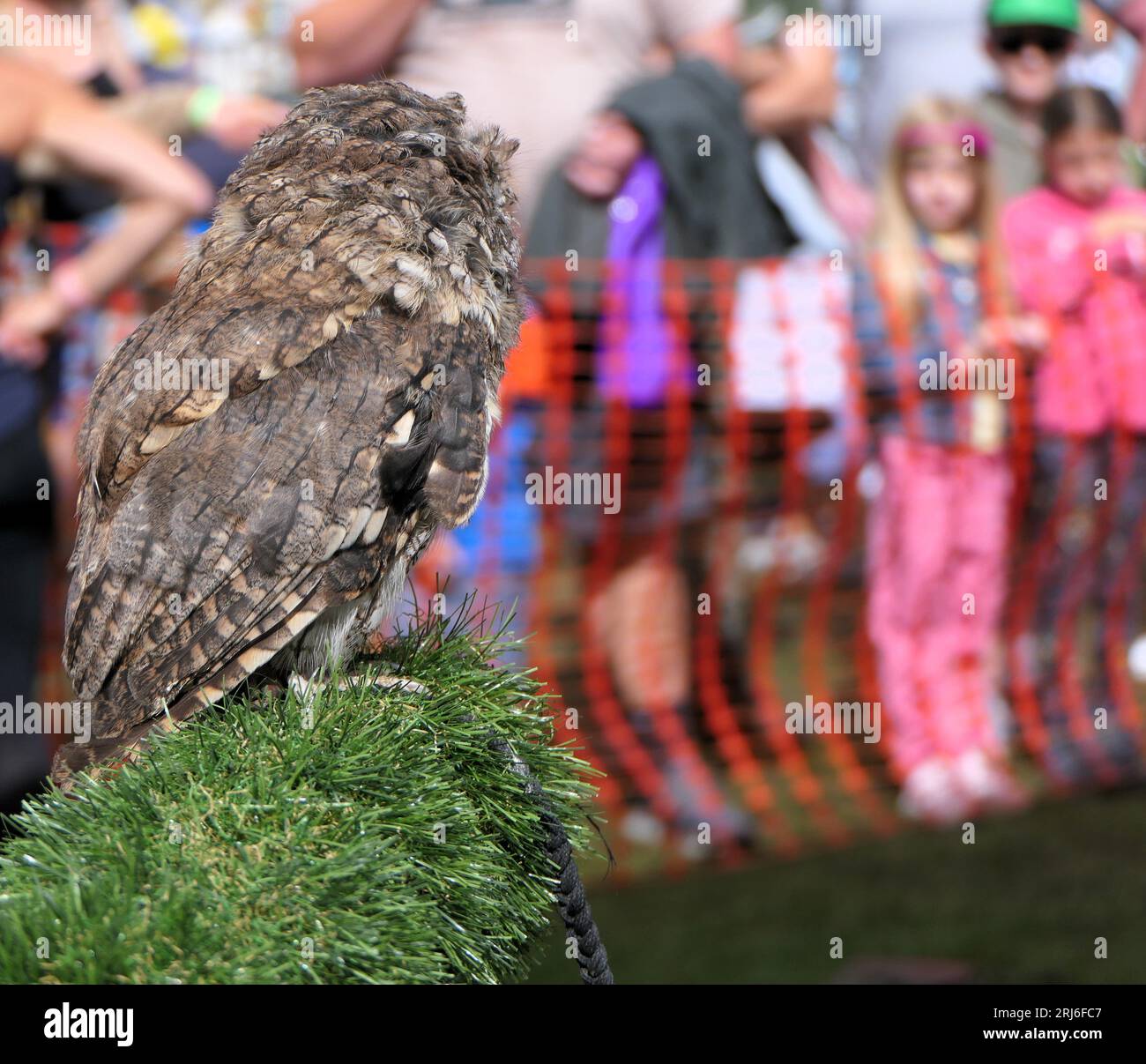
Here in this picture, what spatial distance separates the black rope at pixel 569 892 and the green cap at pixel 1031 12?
4.86 meters

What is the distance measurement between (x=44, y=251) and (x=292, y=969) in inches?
126

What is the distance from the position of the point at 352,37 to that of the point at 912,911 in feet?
12.7

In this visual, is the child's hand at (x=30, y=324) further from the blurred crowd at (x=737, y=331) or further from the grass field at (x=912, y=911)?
the grass field at (x=912, y=911)

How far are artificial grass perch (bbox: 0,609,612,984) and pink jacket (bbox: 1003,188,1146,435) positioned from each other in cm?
414

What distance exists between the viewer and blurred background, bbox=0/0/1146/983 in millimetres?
3957

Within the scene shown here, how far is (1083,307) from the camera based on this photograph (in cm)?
511

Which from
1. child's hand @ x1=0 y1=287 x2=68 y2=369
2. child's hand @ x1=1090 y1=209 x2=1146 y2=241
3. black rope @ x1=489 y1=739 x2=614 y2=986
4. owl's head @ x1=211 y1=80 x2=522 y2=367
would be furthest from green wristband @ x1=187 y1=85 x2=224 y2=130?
child's hand @ x1=1090 y1=209 x2=1146 y2=241

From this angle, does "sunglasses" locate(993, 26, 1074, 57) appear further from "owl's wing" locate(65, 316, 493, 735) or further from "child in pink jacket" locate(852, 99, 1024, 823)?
"owl's wing" locate(65, 316, 493, 735)

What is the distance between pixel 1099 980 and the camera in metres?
4.06

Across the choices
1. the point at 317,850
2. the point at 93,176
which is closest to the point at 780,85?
the point at 93,176

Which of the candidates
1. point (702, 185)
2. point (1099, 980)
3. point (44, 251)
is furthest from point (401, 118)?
point (1099, 980)

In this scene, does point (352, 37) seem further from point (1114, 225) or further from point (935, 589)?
point (1114, 225)
